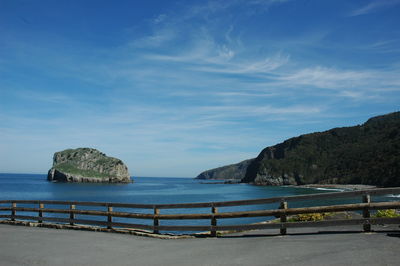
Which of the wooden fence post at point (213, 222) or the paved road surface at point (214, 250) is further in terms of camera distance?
the wooden fence post at point (213, 222)

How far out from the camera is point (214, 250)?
1086cm

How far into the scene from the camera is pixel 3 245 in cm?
1311

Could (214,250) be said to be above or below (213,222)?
below

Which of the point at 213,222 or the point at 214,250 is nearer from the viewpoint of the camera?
the point at 214,250

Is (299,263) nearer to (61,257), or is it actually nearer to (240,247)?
(240,247)

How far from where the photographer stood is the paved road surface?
864cm

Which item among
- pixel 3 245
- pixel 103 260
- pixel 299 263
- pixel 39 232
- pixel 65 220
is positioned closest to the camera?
pixel 299 263

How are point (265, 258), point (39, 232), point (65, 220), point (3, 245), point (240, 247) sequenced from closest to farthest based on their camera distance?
point (265, 258), point (240, 247), point (3, 245), point (39, 232), point (65, 220)

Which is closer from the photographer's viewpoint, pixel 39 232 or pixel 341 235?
pixel 341 235

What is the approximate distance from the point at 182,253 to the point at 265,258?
272 centimetres

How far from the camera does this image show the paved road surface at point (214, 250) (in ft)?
28.3

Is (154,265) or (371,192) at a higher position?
(371,192)

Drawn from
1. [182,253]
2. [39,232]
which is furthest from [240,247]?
[39,232]

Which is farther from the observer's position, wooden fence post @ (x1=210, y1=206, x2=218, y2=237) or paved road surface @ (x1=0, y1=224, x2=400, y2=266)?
wooden fence post @ (x1=210, y1=206, x2=218, y2=237)
